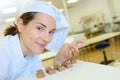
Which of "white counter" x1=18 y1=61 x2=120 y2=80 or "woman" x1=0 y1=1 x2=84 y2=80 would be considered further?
"woman" x1=0 y1=1 x2=84 y2=80

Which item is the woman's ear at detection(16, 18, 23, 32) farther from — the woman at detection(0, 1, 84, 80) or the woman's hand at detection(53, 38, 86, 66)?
the woman's hand at detection(53, 38, 86, 66)

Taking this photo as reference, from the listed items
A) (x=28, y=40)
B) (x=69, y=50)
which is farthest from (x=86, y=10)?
(x=28, y=40)

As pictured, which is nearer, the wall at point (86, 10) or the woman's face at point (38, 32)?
the woman's face at point (38, 32)

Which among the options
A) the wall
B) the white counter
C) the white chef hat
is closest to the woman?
the white chef hat

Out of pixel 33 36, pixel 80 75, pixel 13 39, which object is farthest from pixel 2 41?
pixel 80 75

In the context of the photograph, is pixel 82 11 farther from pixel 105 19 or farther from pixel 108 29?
pixel 108 29

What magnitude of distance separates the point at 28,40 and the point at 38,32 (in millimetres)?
85

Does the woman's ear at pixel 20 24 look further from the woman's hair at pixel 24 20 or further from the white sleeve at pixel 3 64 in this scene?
the white sleeve at pixel 3 64

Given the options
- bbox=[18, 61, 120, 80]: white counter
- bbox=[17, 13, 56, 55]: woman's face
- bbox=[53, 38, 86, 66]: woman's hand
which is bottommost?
bbox=[18, 61, 120, 80]: white counter

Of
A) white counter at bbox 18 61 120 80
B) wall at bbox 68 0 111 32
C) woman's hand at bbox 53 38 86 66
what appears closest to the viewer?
white counter at bbox 18 61 120 80

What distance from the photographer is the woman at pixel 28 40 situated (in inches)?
34.4

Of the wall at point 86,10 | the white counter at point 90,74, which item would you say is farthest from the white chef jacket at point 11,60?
the wall at point 86,10

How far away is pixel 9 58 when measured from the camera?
2.88 feet

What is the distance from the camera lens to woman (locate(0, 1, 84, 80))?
875mm
